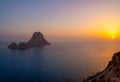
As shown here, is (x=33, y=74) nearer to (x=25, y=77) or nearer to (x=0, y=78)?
(x=25, y=77)

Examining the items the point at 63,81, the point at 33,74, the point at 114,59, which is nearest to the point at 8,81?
the point at 33,74

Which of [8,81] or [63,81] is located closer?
[63,81]

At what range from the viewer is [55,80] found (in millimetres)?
78812

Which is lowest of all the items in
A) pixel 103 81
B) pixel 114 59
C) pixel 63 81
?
pixel 63 81

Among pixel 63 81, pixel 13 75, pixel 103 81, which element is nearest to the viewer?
pixel 103 81

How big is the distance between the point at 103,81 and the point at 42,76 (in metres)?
52.6

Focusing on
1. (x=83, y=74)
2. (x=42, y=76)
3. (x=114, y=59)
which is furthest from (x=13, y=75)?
(x=114, y=59)

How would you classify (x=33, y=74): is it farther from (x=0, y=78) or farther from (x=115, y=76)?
(x=115, y=76)

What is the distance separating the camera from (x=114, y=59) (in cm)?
4844

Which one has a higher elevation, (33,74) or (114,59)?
(114,59)

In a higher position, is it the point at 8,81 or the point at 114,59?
the point at 114,59

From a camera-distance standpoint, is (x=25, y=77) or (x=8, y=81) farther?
A: (x=25, y=77)

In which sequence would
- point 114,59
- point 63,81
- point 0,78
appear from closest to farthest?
point 114,59 → point 63,81 → point 0,78

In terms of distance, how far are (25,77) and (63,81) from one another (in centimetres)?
1944
